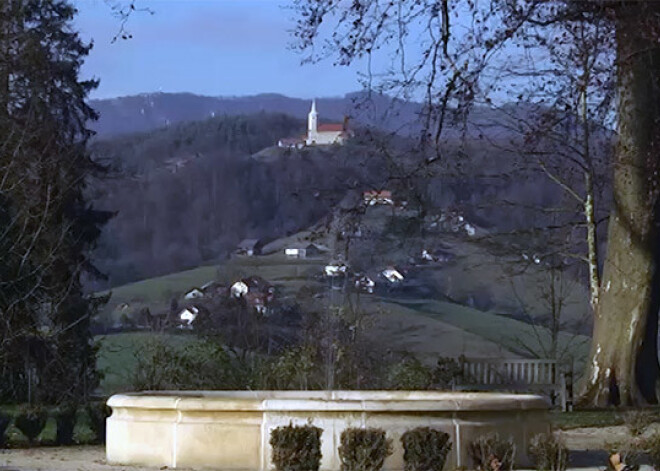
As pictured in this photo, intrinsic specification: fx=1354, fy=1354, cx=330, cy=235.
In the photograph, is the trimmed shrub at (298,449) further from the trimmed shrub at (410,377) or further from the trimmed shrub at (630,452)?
the trimmed shrub at (410,377)

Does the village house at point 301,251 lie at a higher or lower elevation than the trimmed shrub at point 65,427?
higher

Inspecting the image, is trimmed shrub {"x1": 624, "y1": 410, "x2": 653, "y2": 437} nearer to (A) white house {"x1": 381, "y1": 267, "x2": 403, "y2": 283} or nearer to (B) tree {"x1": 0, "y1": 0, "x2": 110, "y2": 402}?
(B) tree {"x1": 0, "y1": 0, "x2": 110, "y2": 402}

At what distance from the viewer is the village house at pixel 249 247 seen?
40094 mm

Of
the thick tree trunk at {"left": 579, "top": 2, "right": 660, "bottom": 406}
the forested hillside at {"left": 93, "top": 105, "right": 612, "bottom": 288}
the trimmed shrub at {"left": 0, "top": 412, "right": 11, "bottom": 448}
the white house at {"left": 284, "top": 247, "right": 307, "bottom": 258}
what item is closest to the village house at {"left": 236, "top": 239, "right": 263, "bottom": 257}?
the forested hillside at {"left": 93, "top": 105, "right": 612, "bottom": 288}

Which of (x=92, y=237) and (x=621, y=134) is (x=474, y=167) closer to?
(x=621, y=134)

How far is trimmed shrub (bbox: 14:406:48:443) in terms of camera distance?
16.6 metres

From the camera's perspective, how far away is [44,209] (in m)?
30.3

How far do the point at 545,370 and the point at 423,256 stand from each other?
12.1m

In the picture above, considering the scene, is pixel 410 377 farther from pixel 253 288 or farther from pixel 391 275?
pixel 391 275

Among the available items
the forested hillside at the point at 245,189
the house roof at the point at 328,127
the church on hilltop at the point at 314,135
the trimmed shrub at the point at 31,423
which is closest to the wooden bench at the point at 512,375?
the forested hillside at the point at 245,189

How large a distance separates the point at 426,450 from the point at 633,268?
10.7 metres

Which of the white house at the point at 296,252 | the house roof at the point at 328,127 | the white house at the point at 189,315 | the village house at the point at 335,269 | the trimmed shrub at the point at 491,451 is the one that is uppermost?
the house roof at the point at 328,127

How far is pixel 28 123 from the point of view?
31000 mm

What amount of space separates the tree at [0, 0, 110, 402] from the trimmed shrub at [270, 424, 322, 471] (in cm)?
1318
